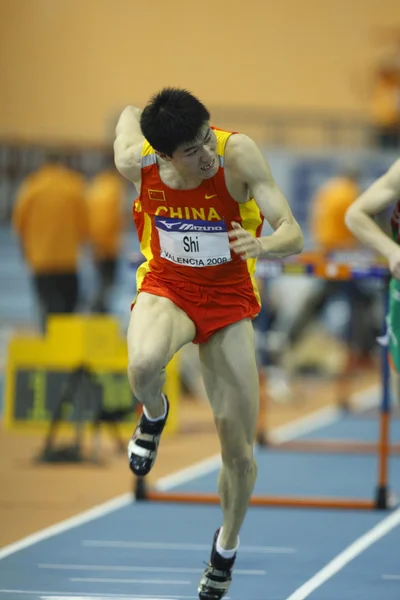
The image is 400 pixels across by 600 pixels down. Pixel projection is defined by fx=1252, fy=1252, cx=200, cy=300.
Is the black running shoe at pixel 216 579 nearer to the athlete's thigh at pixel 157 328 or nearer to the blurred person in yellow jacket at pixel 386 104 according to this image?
the athlete's thigh at pixel 157 328

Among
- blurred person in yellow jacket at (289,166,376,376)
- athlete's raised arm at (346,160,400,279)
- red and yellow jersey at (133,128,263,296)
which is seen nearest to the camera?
red and yellow jersey at (133,128,263,296)

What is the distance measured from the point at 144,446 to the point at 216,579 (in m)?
0.63

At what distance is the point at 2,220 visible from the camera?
2420cm

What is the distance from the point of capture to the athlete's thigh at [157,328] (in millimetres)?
4809

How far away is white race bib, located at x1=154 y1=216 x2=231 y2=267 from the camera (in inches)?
194

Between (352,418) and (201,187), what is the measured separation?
713 centimetres

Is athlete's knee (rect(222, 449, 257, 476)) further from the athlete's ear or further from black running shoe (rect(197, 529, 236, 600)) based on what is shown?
the athlete's ear

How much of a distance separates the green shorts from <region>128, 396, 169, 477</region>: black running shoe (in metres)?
1.47

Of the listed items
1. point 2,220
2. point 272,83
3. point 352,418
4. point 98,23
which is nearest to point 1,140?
point 2,220

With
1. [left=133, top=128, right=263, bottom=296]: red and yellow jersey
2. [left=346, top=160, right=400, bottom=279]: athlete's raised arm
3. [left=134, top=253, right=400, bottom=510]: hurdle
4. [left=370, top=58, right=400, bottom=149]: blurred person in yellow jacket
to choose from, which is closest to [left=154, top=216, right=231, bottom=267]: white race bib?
[left=133, top=128, right=263, bottom=296]: red and yellow jersey

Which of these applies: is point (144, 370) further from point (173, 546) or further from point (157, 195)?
point (173, 546)

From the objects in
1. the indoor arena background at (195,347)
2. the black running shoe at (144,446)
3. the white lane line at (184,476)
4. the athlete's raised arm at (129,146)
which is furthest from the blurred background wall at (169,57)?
the black running shoe at (144,446)

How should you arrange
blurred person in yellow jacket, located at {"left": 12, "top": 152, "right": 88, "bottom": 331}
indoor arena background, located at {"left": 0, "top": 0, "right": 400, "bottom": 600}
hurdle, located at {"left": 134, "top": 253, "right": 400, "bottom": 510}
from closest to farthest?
indoor arena background, located at {"left": 0, "top": 0, "right": 400, "bottom": 600}, hurdle, located at {"left": 134, "top": 253, "right": 400, "bottom": 510}, blurred person in yellow jacket, located at {"left": 12, "top": 152, "right": 88, "bottom": 331}

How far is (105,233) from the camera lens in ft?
50.2
